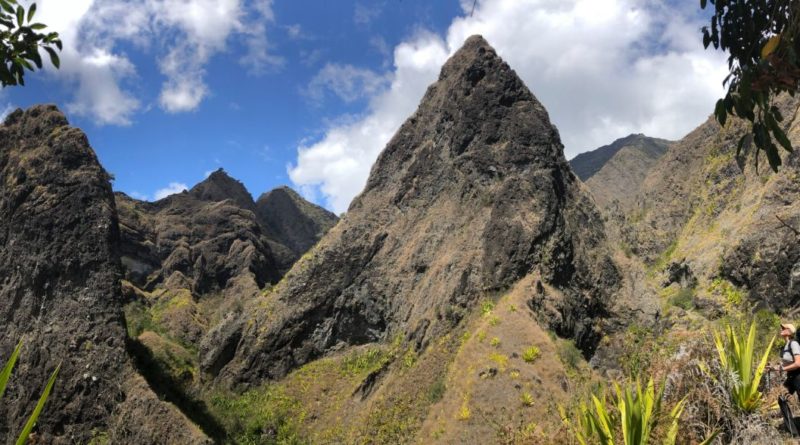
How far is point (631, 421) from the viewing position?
7.32 meters

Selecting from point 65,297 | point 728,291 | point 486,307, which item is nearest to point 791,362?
point 486,307

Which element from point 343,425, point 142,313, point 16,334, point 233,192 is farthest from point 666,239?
point 233,192

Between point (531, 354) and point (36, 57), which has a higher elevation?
point (36, 57)

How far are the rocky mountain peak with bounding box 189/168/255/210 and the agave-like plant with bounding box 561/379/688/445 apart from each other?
269 feet

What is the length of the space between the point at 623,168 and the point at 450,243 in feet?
226

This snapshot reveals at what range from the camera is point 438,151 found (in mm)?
40531

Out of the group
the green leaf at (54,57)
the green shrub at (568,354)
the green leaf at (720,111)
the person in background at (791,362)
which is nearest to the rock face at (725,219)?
the green shrub at (568,354)

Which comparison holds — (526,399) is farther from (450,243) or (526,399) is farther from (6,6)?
(6,6)

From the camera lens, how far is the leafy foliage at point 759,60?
165 inches

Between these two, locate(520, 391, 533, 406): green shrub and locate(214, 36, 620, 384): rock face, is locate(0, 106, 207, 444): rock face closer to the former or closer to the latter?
locate(214, 36, 620, 384): rock face

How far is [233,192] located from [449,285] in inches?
2629

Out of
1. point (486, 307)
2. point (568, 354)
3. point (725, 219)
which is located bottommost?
→ point (568, 354)

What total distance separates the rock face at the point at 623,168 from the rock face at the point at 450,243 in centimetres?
3928

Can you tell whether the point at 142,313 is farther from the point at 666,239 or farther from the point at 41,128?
the point at 666,239
